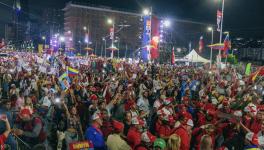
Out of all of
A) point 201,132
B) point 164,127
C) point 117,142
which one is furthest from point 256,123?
point 117,142

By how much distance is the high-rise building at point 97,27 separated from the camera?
103250 millimetres

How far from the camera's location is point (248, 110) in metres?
8.39

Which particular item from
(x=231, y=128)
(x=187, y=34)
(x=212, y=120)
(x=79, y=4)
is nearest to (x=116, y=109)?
(x=212, y=120)

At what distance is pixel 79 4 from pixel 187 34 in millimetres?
46553

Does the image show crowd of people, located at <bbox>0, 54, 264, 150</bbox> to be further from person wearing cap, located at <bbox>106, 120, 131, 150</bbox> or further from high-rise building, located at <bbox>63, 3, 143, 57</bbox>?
high-rise building, located at <bbox>63, 3, 143, 57</bbox>

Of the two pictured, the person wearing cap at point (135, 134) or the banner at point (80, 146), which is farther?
the person wearing cap at point (135, 134)

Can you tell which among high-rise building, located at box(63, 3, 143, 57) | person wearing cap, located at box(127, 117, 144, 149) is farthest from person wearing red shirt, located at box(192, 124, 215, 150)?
high-rise building, located at box(63, 3, 143, 57)

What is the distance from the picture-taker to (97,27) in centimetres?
10900

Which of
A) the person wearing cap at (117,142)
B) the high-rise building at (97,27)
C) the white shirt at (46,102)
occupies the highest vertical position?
the high-rise building at (97,27)

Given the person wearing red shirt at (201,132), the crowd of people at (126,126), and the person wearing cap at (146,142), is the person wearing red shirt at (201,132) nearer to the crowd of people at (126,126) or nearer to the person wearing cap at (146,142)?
the crowd of people at (126,126)

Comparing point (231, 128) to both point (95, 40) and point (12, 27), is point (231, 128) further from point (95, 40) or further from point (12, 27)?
point (12, 27)

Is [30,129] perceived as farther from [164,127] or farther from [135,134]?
[164,127]

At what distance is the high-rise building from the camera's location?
103m

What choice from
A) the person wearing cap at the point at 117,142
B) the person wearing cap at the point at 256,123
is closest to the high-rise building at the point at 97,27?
the person wearing cap at the point at 256,123
